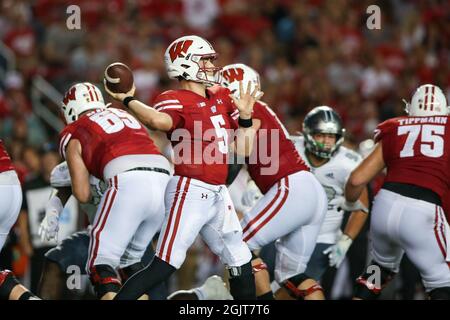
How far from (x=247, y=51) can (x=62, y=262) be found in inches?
268

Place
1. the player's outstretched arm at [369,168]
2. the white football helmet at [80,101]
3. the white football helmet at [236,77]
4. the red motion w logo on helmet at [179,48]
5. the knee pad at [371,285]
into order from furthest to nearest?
1. the white football helmet at [236,77]
2. the white football helmet at [80,101]
3. the knee pad at [371,285]
4. the player's outstretched arm at [369,168]
5. the red motion w logo on helmet at [179,48]

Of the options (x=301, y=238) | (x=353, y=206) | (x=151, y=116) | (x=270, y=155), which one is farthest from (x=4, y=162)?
(x=353, y=206)

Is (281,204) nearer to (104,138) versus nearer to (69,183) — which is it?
(104,138)

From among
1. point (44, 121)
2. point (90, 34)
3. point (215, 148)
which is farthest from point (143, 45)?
point (215, 148)

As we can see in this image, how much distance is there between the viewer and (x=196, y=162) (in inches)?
277

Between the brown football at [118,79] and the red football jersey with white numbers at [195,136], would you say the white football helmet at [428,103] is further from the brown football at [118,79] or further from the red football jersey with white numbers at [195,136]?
the brown football at [118,79]

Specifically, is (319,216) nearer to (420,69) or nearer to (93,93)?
(93,93)

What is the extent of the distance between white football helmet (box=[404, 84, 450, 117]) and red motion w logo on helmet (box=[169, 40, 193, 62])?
1.76 m

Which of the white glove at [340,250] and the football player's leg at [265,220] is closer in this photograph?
the football player's leg at [265,220]

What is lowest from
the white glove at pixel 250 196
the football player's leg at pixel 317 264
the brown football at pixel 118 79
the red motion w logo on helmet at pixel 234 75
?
the football player's leg at pixel 317 264

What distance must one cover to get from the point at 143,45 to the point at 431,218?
794 cm

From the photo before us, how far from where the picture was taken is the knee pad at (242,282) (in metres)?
7.12

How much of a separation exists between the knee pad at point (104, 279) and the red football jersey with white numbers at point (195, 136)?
845 mm

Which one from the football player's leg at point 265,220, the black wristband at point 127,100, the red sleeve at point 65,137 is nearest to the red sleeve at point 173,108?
the black wristband at point 127,100
